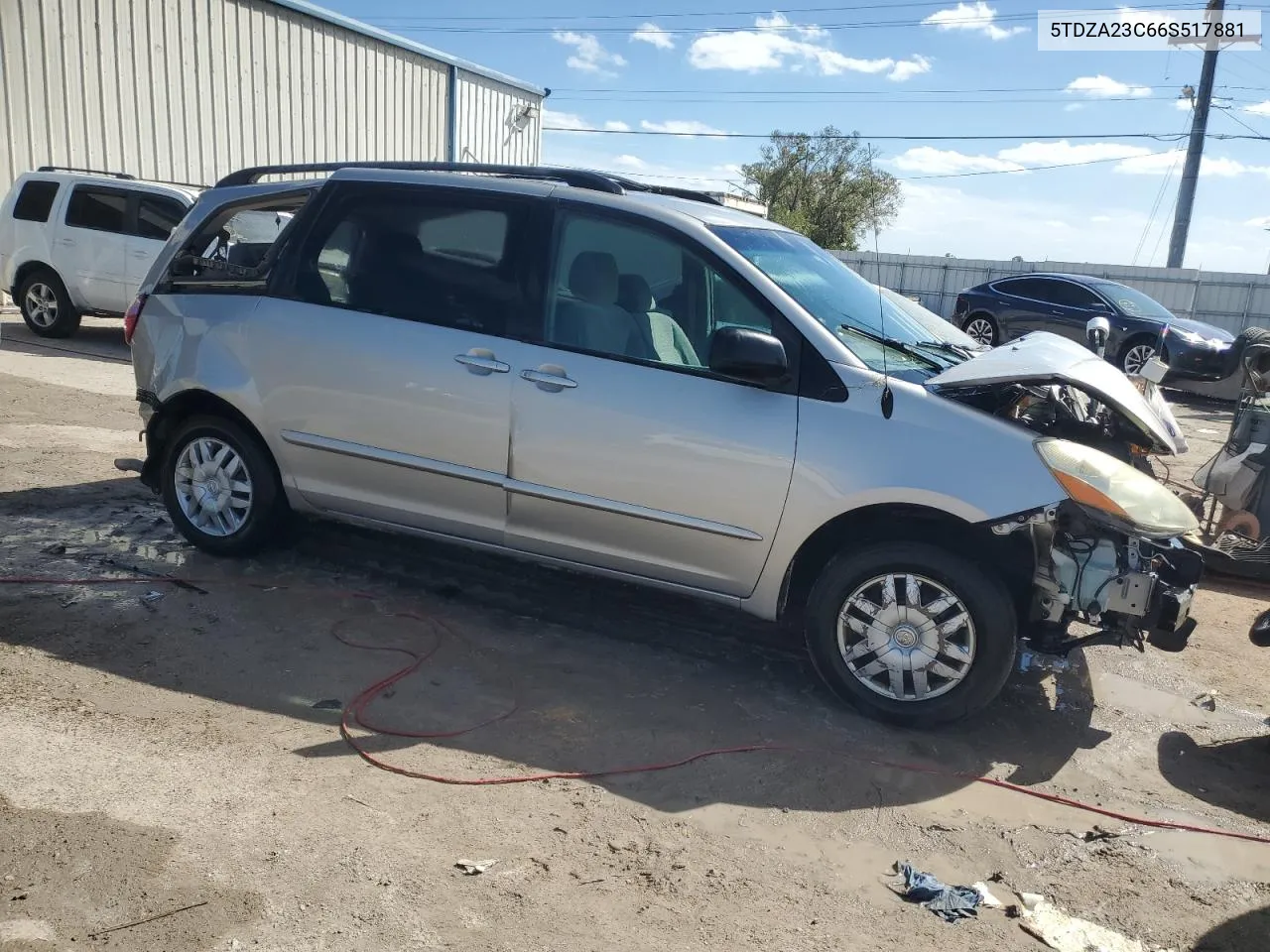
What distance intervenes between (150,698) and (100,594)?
1.16 metres

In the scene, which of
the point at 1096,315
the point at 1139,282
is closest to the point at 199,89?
the point at 1096,315

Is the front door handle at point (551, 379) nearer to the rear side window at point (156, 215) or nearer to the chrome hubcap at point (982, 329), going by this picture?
the rear side window at point (156, 215)

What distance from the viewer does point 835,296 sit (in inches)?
174

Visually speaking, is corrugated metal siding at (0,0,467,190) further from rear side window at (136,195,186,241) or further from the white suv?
rear side window at (136,195,186,241)

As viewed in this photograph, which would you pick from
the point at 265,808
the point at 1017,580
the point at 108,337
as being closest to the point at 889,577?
the point at 1017,580

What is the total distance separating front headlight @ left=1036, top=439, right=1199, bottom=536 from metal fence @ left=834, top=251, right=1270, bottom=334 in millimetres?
17746

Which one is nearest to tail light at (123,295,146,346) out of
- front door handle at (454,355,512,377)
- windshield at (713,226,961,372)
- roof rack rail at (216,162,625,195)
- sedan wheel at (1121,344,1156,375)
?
roof rack rail at (216,162,625,195)

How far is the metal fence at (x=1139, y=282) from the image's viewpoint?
2152 cm

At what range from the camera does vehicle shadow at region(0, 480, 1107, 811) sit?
11.7 feet

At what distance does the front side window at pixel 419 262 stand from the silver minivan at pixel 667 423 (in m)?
0.01

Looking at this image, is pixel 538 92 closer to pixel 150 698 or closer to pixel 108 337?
pixel 108 337

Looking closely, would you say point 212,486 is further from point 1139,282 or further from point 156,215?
point 1139,282

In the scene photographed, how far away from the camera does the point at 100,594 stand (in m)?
4.64

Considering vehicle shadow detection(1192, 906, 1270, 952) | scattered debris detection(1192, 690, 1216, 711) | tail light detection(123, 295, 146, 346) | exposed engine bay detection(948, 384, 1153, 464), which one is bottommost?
vehicle shadow detection(1192, 906, 1270, 952)
